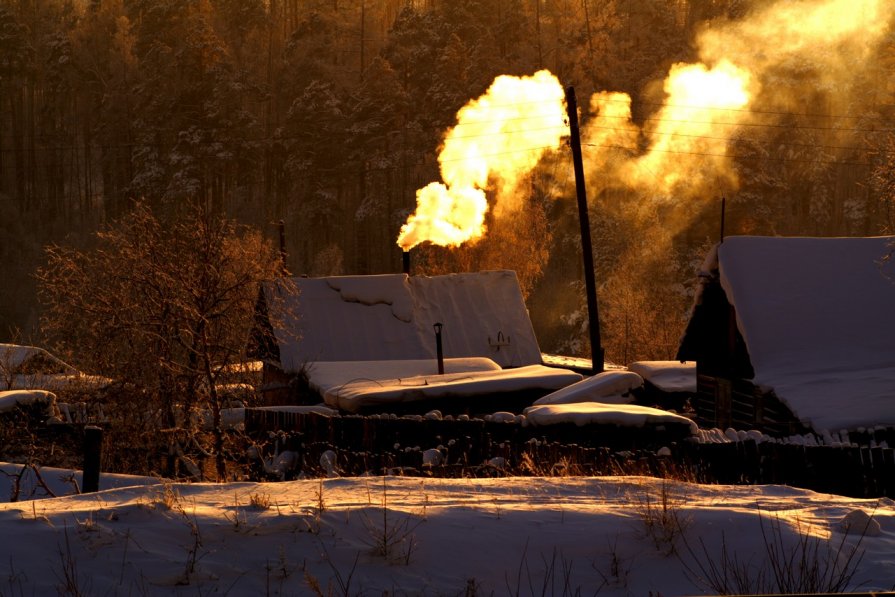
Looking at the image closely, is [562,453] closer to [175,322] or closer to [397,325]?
[175,322]

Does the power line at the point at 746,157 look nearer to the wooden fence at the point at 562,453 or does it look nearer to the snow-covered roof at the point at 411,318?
the snow-covered roof at the point at 411,318

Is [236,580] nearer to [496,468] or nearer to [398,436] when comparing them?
[496,468]

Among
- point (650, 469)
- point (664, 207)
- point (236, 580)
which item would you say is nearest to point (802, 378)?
point (650, 469)

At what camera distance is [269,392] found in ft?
96.3

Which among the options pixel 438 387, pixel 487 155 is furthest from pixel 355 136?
pixel 438 387

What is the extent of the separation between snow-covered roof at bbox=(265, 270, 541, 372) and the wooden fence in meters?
13.3

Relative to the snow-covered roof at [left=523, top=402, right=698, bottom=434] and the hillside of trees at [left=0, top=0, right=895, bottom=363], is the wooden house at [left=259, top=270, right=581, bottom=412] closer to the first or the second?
the snow-covered roof at [left=523, top=402, right=698, bottom=434]

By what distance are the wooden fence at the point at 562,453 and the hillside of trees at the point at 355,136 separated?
44.4 m

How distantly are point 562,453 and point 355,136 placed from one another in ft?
204

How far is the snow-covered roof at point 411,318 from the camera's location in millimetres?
29312

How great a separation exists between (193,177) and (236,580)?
7215 centimetres

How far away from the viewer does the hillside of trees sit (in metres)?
67.7

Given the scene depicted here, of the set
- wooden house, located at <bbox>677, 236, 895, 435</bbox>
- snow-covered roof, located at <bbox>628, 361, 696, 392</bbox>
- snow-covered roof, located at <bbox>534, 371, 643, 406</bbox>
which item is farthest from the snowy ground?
snow-covered roof, located at <bbox>628, 361, 696, 392</bbox>

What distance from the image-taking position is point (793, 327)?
1984 centimetres
